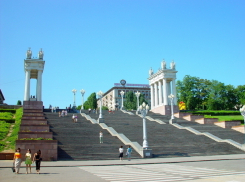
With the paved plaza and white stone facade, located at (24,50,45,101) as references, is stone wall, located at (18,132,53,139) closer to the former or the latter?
the paved plaza

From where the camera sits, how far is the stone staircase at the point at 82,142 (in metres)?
24.4

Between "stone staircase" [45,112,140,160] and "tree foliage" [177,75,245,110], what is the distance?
47466mm

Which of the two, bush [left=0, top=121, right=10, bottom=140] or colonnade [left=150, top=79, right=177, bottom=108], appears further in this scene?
colonnade [left=150, top=79, right=177, bottom=108]

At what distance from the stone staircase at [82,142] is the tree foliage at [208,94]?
47466 millimetres

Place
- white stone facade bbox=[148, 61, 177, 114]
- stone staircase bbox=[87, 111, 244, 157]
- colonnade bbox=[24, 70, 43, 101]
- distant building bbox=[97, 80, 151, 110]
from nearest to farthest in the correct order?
1. stone staircase bbox=[87, 111, 244, 157]
2. colonnade bbox=[24, 70, 43, 101]
3. white stone facade bbox=[148, 61, 177, 114]
4. distant building bbox=[97, 80, 151, 110]

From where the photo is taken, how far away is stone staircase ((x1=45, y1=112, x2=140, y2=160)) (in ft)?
80.1

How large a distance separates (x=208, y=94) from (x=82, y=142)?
2387 inches

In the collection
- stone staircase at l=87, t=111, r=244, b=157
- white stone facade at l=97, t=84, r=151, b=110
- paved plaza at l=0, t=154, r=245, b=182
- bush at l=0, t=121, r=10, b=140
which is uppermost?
white stone facade at l=97, t=84, r=151, b=110

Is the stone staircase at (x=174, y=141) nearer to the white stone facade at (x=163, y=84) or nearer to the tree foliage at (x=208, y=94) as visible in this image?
the white stone facade at (x=163, y=84)

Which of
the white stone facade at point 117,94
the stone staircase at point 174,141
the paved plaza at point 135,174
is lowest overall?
the paved plaza at point 135,174

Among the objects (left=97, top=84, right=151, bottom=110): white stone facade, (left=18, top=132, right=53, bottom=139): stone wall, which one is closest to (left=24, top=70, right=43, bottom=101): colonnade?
(left=18, top=132, right=53, bottom=139): stone wall

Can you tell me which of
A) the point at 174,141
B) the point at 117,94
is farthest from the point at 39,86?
the point at 117,94

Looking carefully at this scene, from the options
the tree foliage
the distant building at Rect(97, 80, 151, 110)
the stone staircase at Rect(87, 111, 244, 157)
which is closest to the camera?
the stone staircase at Rect(87, 111, 244, 157)

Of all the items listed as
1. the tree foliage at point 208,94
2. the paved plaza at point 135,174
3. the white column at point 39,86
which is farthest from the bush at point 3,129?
the tree foliage at point 208,94
